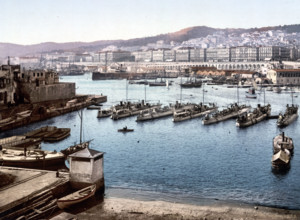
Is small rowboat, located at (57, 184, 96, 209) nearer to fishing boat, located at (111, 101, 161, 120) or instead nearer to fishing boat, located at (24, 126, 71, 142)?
fishing boat, located at (24, 126, 71, 142)

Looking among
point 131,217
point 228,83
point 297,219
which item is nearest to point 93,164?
point 131,217

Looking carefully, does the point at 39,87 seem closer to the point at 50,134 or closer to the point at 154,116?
the point at 154,116

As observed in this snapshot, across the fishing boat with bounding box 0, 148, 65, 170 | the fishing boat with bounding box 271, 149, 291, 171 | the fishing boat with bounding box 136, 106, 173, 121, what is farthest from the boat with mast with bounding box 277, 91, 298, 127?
the fishing boat with bounding box 0, 148, 65, 170

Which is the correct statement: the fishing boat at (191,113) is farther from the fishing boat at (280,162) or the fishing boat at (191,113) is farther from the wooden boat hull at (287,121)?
the fishing boat at (280,162)

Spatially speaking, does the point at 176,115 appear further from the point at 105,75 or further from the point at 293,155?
the point at 105,75

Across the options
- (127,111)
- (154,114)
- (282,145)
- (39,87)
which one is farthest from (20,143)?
(39,87)
